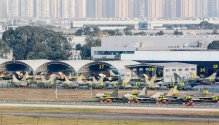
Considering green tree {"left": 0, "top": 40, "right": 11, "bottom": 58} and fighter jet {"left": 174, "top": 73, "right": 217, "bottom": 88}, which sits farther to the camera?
green tree {"left": 0, "top": 40, "right": 11, "bottom": 58}

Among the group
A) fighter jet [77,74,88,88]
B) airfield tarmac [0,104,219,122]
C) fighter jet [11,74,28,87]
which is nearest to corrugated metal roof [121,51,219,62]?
fighter jet [77,74,88,88]

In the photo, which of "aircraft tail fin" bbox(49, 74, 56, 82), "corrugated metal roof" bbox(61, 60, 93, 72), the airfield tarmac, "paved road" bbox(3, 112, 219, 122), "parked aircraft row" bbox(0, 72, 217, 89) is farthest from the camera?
"corrugated metal roof" bbox(61, 60, 93, 72)

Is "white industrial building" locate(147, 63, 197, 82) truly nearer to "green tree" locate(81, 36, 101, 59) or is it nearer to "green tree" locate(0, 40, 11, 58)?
"green tree" locate(81, 36, 101, 59)

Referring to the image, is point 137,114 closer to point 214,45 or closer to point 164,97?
point 164,97

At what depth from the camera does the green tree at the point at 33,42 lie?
161m

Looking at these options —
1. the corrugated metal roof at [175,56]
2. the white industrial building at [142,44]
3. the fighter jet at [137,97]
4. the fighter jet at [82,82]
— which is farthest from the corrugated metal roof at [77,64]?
the fighter jet at [137,97]

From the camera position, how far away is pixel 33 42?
6629 inches

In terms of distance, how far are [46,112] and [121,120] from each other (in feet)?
29.2

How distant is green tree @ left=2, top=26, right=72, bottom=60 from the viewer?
160875 mm

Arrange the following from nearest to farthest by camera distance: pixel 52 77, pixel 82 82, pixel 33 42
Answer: pixel 82 82, pixel 52 77, pixel 33 42

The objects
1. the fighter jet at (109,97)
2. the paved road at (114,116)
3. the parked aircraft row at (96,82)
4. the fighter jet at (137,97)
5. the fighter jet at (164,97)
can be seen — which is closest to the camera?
the paved road at (114,116)

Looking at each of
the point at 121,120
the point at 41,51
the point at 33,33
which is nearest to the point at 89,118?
the point at 121,120

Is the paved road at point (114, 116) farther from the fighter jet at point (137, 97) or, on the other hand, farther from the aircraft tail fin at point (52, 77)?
the aircraft tail fin at point (52, 77)

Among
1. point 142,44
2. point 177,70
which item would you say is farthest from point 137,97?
point 142,44
